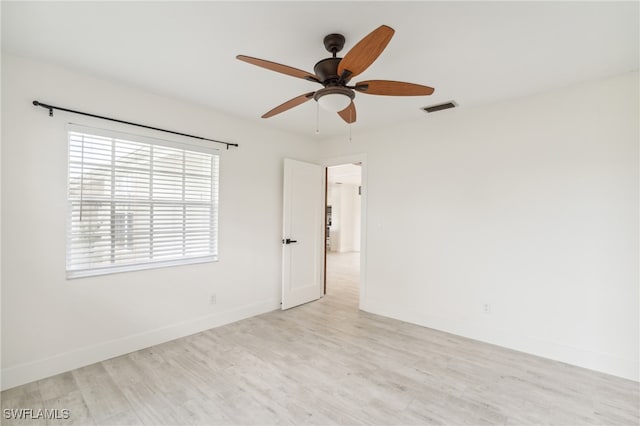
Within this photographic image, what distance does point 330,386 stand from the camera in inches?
93.4

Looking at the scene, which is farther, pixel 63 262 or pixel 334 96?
pixel 63 262

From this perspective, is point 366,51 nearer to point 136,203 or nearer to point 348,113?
point 348,113

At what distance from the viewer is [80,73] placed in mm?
2623

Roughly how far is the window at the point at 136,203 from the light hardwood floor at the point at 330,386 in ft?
3.17

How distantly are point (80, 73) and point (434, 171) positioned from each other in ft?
12.4

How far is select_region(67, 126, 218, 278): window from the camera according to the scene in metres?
2.64

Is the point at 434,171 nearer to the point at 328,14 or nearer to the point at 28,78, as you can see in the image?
the point at 328,14

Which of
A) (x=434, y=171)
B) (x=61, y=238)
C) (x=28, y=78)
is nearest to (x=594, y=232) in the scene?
(x=434, y=171)

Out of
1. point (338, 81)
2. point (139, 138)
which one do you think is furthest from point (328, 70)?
point (139, 138)

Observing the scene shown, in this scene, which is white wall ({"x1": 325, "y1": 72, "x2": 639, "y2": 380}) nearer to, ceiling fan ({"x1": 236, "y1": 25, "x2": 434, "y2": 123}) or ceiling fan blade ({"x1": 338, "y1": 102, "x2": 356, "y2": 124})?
ceiling fan blade ({"x1": 338, "y1": 102, "x2": 356, "y2": 124})

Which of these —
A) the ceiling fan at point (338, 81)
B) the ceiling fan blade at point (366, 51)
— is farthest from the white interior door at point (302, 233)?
the ceiling fan blade at point (366, 51)

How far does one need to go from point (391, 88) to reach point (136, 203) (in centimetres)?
263

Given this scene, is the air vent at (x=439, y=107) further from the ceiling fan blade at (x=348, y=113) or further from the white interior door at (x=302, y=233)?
the white interior door at (x=302, y=233)

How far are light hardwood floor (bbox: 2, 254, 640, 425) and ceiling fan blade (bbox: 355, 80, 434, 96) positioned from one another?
2236 millimetres
